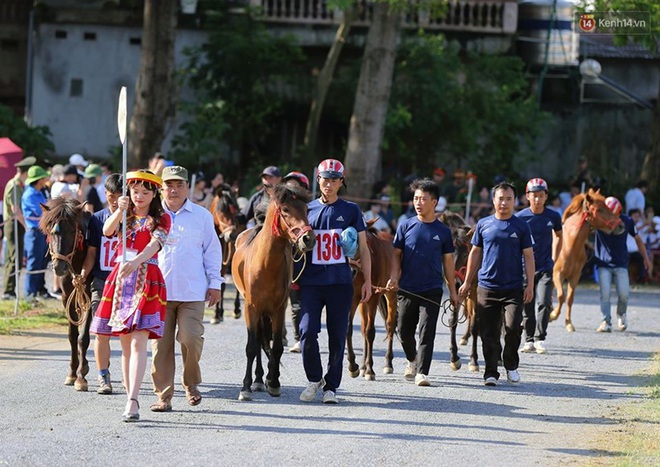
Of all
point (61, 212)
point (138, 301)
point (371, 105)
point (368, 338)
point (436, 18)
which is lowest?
point (368, 338)

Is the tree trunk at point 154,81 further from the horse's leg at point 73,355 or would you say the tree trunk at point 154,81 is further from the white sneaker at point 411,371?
the horse's leg at point 73,355

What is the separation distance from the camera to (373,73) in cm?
2808

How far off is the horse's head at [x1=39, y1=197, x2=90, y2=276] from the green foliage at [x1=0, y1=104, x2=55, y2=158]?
1650 centimetres

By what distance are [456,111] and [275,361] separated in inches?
788

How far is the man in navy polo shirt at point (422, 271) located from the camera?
42.4 ft

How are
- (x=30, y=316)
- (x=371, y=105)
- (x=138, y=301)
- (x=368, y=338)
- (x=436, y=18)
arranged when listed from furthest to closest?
(x=436, y=18) < (x=371, y=105) < (x=30, y=316) < (x=368, y=338) < (x=138, y=301)

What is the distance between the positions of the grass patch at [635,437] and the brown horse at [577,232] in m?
6.11

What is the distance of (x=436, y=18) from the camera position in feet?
108

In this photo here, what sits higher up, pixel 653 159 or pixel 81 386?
pixel 653 159

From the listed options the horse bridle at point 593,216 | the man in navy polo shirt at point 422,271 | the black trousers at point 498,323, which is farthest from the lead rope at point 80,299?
the horse bridle at point 593,216

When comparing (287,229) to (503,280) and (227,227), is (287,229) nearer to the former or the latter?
(503,280)

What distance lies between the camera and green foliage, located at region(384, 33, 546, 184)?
31312 mm

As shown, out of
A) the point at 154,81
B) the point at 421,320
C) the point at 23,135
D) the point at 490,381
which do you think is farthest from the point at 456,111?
the point at 421,320

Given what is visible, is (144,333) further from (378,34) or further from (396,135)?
(396,135)
